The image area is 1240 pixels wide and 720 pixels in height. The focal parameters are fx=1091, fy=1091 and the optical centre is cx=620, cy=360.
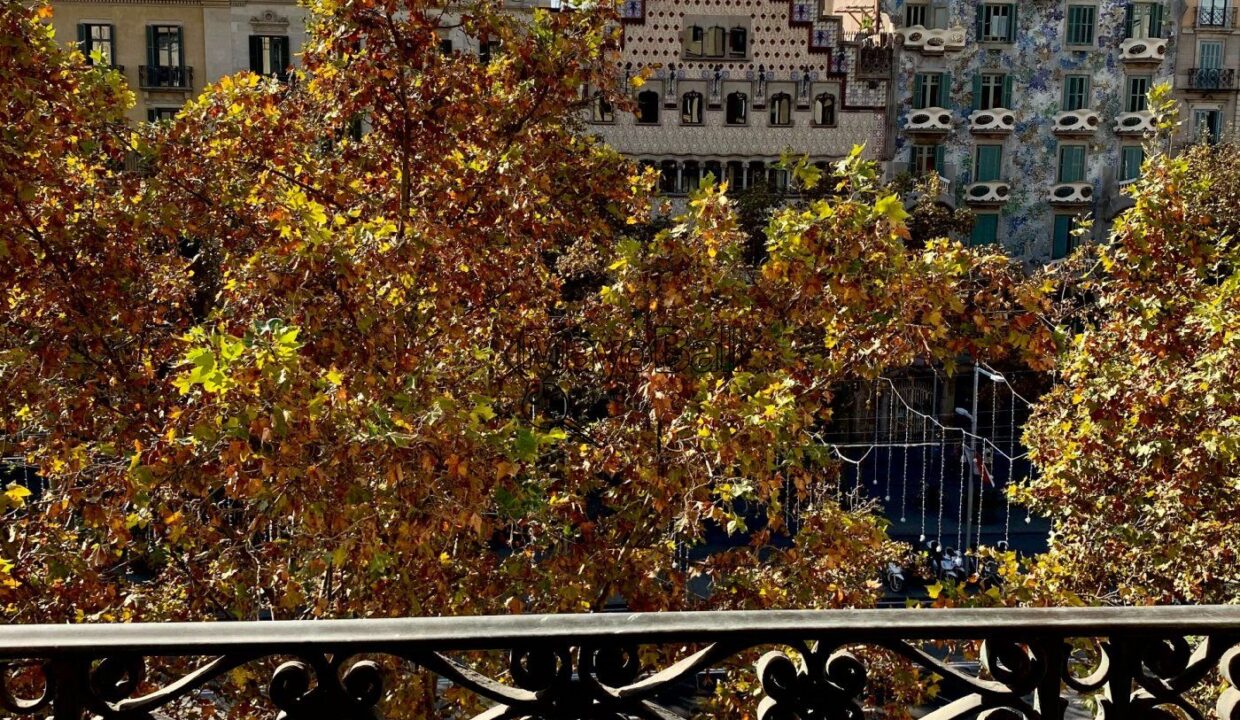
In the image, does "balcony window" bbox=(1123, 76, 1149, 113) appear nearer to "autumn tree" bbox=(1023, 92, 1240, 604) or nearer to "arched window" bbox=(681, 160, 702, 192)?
"arched window" bbox=(681, 160, 702, 192)

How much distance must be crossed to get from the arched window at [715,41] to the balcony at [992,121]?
810cm

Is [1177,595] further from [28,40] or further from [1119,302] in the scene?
[28,40]

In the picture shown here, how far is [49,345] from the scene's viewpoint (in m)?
6.23

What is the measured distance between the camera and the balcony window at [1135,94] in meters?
32.3

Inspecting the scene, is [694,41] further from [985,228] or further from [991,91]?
[985,228]

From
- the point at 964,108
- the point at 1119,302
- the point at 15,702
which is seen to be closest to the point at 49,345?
the point at 15,702

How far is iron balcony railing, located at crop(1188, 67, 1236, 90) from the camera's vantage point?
3244 centimetres

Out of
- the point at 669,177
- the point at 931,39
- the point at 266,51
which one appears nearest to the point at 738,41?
the point at 669,177

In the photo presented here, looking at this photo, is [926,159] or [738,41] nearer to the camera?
[738,41]

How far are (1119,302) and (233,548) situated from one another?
651cm

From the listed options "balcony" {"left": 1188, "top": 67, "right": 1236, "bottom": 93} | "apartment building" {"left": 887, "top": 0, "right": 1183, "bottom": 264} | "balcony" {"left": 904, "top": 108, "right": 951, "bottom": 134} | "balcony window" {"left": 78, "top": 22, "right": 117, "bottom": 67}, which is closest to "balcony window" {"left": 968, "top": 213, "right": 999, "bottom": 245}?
"apartment building" {"left": 887, "top": 0, "right": 1183, "bottom": 264}

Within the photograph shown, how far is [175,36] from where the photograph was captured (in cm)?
2833

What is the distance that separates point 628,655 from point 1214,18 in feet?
121

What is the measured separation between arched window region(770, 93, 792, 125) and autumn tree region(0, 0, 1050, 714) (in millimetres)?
23265
